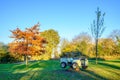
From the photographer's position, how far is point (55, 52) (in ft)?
271

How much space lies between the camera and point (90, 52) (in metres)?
76.3

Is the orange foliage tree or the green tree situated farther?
the green tree

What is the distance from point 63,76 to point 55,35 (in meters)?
62.4

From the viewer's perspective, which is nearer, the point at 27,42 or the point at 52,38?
the point at 27,42

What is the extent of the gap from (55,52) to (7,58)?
25.5 metres

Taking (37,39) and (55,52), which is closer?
(37,39)

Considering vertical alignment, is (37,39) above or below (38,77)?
above

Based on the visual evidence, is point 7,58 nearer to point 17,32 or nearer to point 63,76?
point 17,32

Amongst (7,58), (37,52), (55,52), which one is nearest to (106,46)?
(55,52)

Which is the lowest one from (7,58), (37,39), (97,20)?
(7,58)

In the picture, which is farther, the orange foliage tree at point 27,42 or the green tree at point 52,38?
the green tree at point 52,38

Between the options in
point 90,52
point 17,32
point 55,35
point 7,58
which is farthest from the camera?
point 55,35

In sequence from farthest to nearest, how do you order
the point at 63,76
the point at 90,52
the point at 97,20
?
the point at 90,52
the point at 97,20
the point at 63,76

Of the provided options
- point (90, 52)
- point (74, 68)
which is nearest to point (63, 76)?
point (74, 68)
